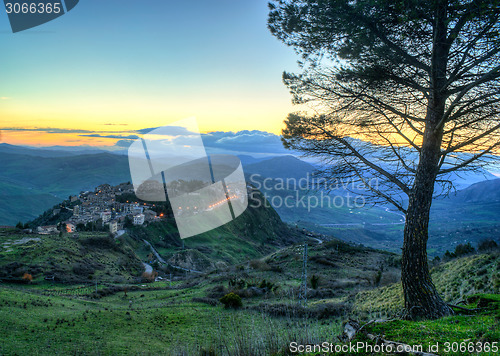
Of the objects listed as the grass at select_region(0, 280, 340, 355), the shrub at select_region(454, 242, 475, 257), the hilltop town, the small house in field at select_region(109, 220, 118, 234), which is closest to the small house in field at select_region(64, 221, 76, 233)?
the hilltop town

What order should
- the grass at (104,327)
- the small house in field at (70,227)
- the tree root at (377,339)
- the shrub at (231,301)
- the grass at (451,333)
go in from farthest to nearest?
the small house in field at (70,227) < the shrub at (231,301) < the grass at (104,327) < the grass at (451,333) < the tree root at (377,339)

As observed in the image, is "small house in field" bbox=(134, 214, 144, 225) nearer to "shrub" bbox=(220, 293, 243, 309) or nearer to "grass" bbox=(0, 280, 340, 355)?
"grass" bbox=(0, 280, 340, 355)

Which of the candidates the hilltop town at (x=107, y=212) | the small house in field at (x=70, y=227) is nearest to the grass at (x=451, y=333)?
the hilltop town at (x=107, y=212)

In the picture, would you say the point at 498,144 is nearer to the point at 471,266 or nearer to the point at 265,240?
the point at 471,266

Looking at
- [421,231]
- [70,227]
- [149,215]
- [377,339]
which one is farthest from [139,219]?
[377,339]

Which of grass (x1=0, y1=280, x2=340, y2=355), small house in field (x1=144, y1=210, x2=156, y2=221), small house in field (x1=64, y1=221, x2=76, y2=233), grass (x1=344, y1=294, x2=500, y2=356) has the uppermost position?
grass (x1=344, y1=294, x2=500, y2=356)

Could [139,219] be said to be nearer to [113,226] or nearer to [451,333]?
[113,226]

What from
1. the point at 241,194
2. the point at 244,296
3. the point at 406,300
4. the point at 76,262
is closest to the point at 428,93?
the point at 406,300

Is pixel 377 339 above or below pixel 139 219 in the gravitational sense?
above

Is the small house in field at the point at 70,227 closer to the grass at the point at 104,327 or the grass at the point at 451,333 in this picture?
the grass at the point at 104,327

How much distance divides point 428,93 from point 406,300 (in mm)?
4802

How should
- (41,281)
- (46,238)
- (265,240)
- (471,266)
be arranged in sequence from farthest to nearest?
(265,240) → (46,238) → (41,281) → (471,266)

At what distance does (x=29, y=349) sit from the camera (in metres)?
9.10

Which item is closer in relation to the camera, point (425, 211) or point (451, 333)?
point (451, 333)
